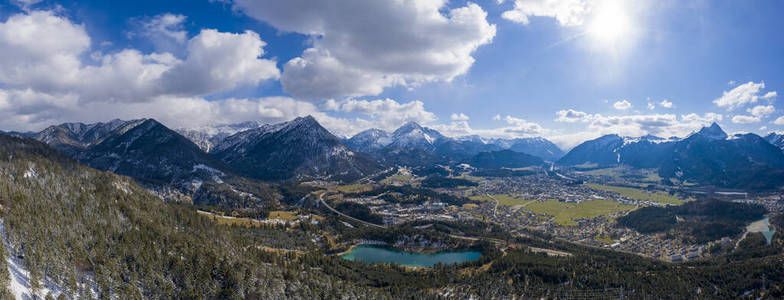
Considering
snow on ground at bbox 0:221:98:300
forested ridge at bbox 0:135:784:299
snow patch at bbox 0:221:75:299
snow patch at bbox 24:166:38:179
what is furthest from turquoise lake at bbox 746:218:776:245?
snow patch at bbox 24:166:38:179

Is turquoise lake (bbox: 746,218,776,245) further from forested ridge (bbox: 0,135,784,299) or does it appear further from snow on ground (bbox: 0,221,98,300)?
snow on ground (bbox: 0,221,98,300)

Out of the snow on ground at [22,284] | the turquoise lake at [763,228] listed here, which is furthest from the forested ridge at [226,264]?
the turquoise lake at [763,228]

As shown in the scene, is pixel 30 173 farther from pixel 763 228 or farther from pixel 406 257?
pixel 763 228

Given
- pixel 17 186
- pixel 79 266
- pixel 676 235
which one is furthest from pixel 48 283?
pixel 676 235

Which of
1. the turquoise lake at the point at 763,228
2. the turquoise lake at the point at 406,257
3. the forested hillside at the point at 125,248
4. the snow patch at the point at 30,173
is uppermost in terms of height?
the snow patch at the point at 30,173

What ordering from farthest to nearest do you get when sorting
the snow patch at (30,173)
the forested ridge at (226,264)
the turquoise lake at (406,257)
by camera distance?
the turquoise lake at (406,257), the snow patch at (30,173), the forested ridge at (226,264)

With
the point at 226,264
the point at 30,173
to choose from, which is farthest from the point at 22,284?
the point at 30,173

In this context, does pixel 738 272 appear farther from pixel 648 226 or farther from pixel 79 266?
pixel 79 266

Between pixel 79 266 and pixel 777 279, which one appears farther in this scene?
pixel 777 279

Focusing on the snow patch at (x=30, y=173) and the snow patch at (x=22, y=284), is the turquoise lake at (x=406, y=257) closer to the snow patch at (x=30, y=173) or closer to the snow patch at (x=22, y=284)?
the snow patch at (x=22, y=284)
